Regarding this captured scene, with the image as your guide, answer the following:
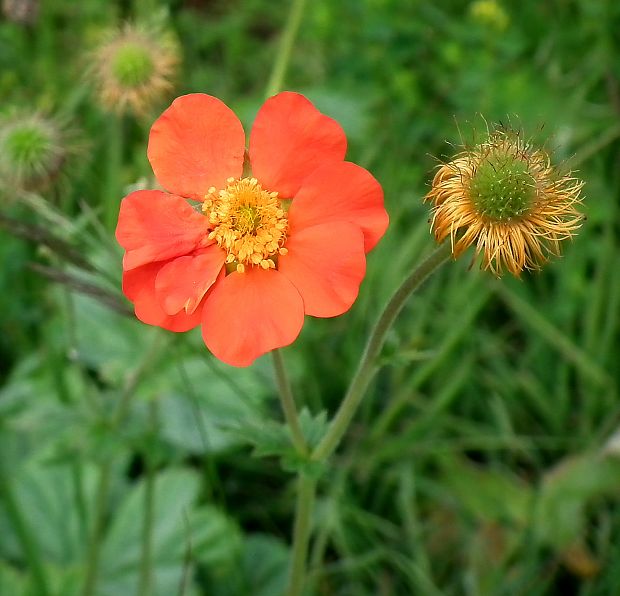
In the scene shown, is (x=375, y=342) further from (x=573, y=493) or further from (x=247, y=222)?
(x=573, y=493)

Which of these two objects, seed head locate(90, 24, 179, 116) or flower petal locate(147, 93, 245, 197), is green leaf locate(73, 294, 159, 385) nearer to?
seed head locate(90, 24, 179, 116)

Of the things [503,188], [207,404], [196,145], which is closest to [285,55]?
[207,404]

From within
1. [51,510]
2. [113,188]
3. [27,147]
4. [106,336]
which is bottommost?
[51,510]

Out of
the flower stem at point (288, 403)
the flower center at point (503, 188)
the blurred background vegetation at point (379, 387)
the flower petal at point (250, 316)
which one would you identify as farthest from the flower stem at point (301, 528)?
the flower center at point (503, 188)

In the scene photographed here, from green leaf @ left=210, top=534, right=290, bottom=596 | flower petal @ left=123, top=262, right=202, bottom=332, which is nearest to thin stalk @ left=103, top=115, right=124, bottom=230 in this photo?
green leaf @ left=210, top=534, right=290, bottom=596

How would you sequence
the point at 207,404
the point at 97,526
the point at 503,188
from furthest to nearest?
the point at 207,404 < the point at 97,526 < the point at 503,188
